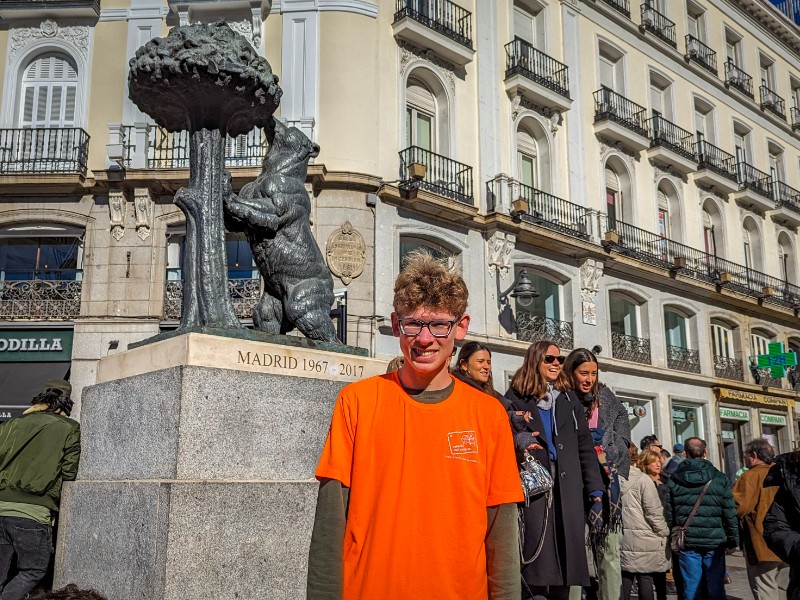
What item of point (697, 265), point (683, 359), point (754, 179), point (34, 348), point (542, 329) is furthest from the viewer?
point (754, 179)

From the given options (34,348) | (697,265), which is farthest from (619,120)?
(34,348)

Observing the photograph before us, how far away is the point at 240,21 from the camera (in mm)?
17594

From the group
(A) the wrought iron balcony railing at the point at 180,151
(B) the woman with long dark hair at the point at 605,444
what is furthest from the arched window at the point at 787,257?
(B) the woman with long dark hair at the point at 605,444

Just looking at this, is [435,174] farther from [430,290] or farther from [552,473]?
[430,290]

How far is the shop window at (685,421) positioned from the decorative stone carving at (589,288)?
14.4 feet

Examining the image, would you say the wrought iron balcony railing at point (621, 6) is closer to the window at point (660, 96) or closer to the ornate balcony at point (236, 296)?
the window at point (660, 96)

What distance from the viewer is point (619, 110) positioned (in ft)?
75.3

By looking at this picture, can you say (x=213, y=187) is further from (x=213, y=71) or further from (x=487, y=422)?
(x=487, y=422)

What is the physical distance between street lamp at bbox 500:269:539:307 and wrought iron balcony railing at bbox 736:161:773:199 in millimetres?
12603

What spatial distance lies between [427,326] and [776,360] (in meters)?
25.3

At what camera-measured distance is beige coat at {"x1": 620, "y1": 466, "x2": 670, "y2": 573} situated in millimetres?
6816

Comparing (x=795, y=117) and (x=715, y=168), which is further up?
(x=795, y=117)

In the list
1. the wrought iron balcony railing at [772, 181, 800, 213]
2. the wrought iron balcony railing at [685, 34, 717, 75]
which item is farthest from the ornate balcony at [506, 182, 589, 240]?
the wrought iron balcony railing at [772, 181, 800, 213]

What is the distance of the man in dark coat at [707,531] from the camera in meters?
6.70
